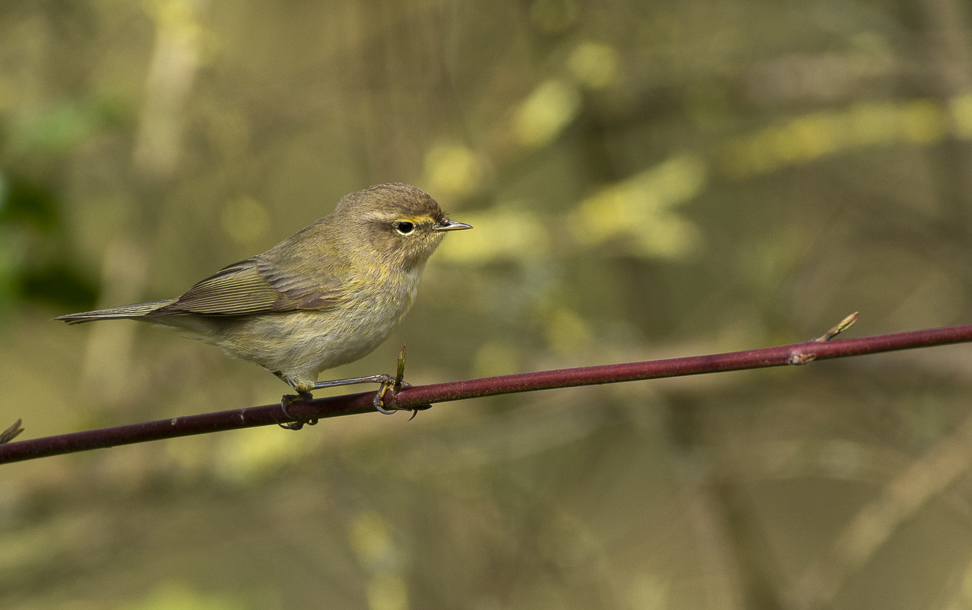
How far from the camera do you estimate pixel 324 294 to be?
131 inches

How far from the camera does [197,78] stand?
5.48 m

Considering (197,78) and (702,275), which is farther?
(702,275)

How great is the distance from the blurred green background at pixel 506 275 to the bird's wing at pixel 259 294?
49.6 inches

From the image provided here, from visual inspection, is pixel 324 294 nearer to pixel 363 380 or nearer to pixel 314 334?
pixel 314 334

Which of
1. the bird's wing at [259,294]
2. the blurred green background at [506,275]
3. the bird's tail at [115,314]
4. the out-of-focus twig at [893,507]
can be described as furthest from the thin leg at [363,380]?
the out-of-focus twig at [893,507]

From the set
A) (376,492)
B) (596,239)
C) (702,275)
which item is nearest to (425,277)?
(596,239)

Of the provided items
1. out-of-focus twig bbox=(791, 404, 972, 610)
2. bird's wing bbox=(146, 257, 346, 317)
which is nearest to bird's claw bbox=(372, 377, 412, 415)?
bird's wing bbox=(146, 257, 346, 317)

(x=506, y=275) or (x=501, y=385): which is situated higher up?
(x=506, y=275)

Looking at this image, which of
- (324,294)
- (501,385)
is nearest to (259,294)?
(324,294)

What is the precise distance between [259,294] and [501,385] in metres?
1.83

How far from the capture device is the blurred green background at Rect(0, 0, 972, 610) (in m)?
5.19

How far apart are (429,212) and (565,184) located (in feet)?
16.9

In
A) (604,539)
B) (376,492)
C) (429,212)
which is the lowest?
(604,539)

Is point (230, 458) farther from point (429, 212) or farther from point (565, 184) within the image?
point (565, 184)
